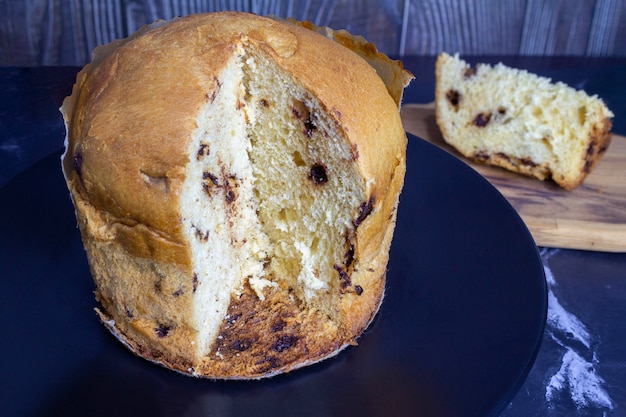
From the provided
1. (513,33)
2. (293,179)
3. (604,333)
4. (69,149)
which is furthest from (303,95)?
(513,33)

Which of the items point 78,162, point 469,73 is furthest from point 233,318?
point 469,73

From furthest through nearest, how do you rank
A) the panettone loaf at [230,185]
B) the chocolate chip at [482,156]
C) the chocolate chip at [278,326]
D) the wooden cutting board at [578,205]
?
the chocolate chip at [482,156]
the wooden cutting board at [578,205]
the chocolate chip at [278,326]
the panettone loaf at [230,185]

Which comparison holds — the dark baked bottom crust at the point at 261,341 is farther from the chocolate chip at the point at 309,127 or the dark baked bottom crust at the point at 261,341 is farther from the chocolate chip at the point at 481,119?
the chocolate chip at the point at 481,119

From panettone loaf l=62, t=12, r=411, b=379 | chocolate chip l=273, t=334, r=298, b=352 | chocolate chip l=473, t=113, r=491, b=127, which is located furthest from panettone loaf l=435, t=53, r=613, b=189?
chocolate chip l=273, t=334, r=298, b=352

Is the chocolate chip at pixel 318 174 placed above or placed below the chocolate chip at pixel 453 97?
above

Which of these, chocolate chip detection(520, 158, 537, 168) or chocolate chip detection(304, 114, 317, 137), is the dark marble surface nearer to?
chocolate chip detection(520, 158, 537, 168)

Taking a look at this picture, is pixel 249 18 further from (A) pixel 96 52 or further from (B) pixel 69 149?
(B) pixel 69 149

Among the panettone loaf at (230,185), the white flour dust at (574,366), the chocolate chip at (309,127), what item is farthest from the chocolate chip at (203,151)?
the white flour dust at (574,366)
